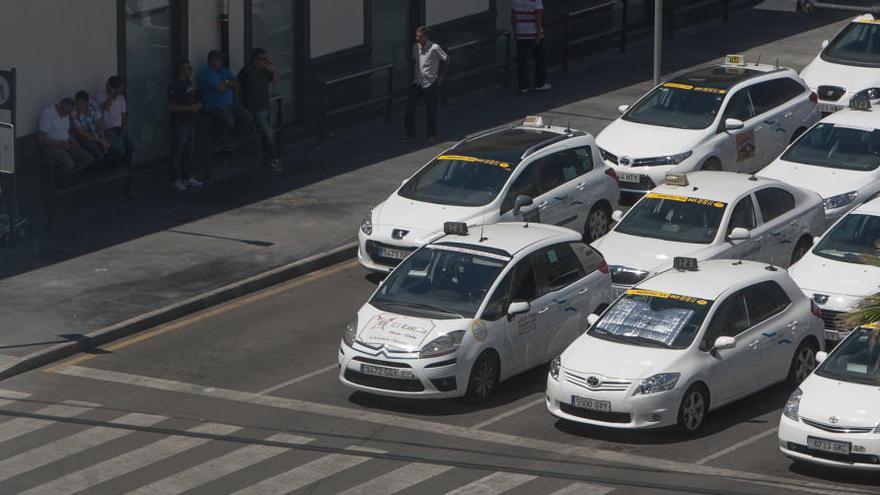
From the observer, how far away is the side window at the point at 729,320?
20.6m

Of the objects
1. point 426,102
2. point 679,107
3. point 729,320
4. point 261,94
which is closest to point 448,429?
point 729,320

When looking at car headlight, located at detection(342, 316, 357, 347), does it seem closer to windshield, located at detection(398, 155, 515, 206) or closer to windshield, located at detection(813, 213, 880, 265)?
windshield, located at detection(398, 155, 515, 206)

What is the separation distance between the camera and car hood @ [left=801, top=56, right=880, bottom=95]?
32875 mm

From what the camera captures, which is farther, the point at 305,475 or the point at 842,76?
the point at 842,76

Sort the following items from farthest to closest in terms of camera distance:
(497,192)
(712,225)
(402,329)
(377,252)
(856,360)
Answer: (497,192) → (377,252) → (712,225) → (402,329) → (856,360)

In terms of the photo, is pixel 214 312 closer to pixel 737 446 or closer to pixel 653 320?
pixel 653 320

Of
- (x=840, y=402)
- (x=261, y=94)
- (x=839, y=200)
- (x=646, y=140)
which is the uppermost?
(x=261, y=94)

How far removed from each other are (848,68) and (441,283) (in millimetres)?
14034

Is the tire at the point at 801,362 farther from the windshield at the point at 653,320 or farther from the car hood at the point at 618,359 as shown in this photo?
the car hood at the point at 618,359

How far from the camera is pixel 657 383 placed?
1994cm

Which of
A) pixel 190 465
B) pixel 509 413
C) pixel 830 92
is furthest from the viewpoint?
pixel 830 92

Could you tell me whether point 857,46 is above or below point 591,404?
above

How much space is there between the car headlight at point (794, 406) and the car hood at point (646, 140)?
9.80m

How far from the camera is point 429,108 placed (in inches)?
1281
